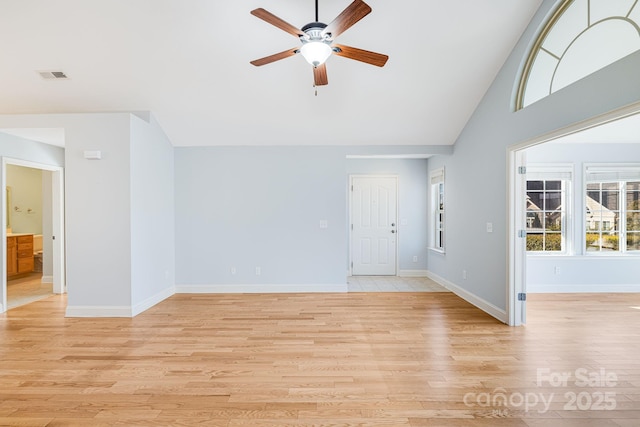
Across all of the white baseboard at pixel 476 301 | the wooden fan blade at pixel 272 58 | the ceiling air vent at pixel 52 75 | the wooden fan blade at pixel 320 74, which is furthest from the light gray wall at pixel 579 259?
the ceiling air vent at pixel 52 75

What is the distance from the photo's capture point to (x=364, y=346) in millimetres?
3283

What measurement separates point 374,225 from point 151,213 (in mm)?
4058

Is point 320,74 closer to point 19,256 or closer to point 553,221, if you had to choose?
point 553,221

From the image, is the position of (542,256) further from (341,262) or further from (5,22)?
(5,22)

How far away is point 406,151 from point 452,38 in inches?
82.3

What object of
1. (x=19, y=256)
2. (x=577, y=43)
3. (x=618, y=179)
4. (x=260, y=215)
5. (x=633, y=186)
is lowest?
(x=19, y=256)

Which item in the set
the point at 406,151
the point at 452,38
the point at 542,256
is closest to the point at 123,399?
the point at 452,38

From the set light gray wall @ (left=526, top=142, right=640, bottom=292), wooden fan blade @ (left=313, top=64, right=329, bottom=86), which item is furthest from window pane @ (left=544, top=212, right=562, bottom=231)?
wooden fan blade @ (left=313, top=64, right=329, bottom=86)

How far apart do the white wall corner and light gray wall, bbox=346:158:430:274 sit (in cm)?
387

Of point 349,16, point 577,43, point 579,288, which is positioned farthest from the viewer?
point 579,288

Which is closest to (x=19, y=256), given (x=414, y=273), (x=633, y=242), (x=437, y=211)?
(x=414, y=273)

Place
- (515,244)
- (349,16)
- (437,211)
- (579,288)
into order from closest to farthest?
1. (349,16)
2. (515,244)
3. (579,288)
4. (437,211)

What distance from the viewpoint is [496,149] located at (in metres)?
4.20

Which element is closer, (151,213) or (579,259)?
(151,213)
